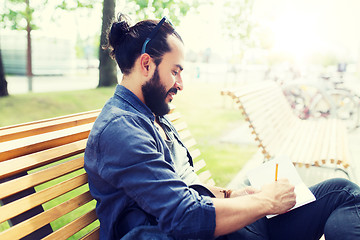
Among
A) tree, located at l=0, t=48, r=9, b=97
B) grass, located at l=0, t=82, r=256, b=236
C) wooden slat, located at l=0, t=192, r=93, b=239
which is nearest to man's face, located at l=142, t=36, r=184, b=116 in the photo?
wooden slat, located at l=0, t=192, r=93, b=239

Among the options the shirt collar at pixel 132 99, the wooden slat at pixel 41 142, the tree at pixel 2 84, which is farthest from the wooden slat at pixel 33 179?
the tree at pixel 2 84

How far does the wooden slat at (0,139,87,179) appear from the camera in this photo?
1.31 metres

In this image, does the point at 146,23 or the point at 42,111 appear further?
the point at 42,111

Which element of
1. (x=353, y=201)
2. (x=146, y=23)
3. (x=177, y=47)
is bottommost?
(x=353, y=201)

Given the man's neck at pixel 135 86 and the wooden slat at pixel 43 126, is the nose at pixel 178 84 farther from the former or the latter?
the wooden slat at pixel 43 126

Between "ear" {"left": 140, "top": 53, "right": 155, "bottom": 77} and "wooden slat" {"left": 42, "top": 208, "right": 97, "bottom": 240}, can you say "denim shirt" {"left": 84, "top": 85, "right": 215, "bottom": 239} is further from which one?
"ear" {"left": 140, "top": 53, "right": 155, "bottom": 77}

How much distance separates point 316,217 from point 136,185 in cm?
113

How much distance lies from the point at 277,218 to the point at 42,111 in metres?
3.02

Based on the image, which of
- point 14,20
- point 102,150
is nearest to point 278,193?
point 102,150

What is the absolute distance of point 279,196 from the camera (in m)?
1.55

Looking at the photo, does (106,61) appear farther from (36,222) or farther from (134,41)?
(36,222)

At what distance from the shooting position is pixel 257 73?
2494 centimetres

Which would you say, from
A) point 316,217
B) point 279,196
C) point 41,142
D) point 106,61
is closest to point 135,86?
point 41,142

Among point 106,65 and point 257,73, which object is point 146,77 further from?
point 257,73
